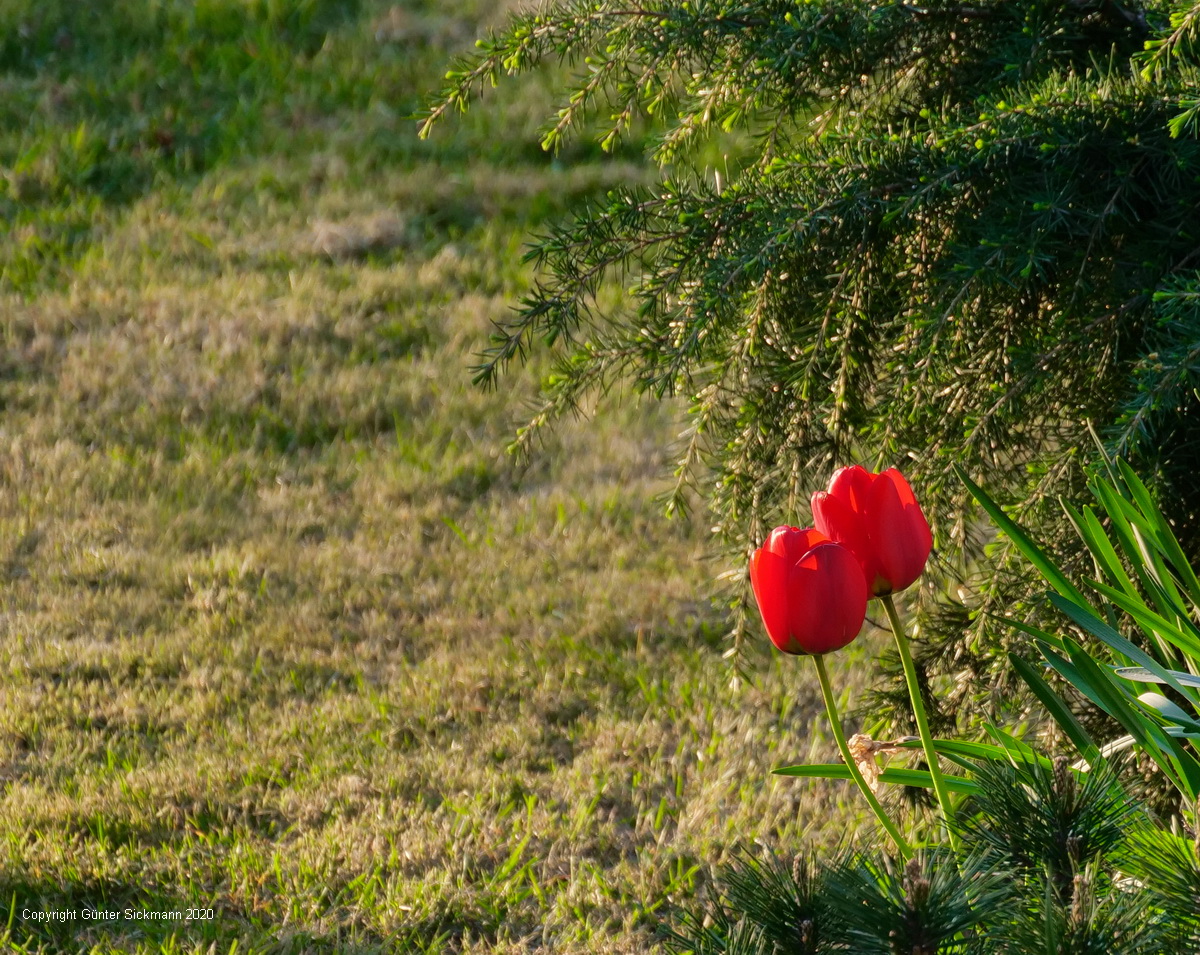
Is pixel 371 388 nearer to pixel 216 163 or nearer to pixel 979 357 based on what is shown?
pixel 216 163

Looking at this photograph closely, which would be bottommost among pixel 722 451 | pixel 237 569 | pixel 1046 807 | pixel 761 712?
pixel 761 712

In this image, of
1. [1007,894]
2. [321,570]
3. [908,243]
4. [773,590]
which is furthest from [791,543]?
[321,570]

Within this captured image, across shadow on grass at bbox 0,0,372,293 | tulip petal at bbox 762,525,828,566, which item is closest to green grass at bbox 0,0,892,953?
shadow on grass at bbox 0,0,372,293

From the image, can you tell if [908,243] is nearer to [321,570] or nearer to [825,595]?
[825,595]

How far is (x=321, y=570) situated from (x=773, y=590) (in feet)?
7.69

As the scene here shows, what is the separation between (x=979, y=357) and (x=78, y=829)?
191 centimetres

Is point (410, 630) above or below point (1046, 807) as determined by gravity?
below

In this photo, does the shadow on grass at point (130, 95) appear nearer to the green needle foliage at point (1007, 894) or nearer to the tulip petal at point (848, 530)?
the tulip petal at point (848, 530)

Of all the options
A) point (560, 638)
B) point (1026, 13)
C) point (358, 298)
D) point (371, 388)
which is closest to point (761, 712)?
point (560, 638)

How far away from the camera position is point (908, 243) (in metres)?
1.96

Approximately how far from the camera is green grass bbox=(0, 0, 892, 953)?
2.42m

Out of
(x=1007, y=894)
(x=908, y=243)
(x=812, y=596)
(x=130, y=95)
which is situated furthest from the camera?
(x=130, y=95)

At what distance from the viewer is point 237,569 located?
3510 mm

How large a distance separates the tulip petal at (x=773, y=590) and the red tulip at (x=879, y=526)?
9 cm
